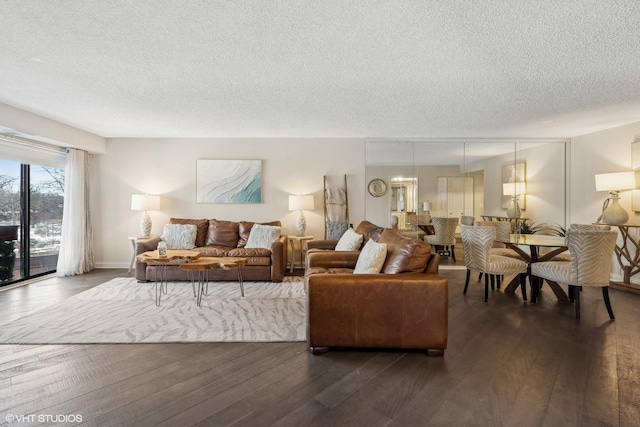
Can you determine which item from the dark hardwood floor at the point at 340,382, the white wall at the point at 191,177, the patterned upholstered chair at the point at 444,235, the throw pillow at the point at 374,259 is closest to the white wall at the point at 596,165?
the patterned upholstered chair at the point at 444,235

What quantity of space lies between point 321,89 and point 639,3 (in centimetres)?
230

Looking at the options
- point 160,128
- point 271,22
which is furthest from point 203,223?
point 271,22

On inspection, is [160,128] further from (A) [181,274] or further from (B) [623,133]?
(B) [623,133]

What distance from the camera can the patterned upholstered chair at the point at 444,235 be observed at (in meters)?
5.17

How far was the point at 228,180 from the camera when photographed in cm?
538

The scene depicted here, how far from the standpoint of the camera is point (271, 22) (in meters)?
1.94

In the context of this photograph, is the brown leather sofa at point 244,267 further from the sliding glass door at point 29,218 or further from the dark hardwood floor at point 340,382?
the dark hardwood floor at point 340,382

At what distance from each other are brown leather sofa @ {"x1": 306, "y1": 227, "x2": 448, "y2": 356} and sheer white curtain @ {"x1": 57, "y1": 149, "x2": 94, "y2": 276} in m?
4.69

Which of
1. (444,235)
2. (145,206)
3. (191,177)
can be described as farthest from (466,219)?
(145,206)

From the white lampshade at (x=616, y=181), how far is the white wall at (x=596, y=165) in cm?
40

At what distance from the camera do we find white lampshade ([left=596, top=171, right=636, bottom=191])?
13.1ft
